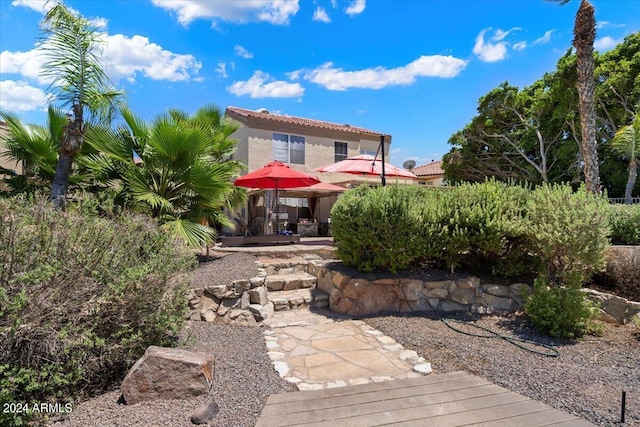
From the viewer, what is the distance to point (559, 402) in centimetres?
313

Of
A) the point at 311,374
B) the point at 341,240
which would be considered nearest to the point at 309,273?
the point at 341,240

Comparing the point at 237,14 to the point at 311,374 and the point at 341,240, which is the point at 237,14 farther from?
the point at 311,374

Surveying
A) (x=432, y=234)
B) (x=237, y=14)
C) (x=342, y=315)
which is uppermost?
(x=237, y=14)

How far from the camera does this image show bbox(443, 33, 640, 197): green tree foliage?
17125 mm

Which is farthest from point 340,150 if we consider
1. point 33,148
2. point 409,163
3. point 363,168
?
point 33,148

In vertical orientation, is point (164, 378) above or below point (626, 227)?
below

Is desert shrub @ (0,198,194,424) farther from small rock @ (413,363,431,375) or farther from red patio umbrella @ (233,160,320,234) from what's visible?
red patio umbrella @ (233,160,320,234)

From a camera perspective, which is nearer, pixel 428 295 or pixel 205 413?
pixel 205 413

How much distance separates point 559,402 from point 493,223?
3248 mm

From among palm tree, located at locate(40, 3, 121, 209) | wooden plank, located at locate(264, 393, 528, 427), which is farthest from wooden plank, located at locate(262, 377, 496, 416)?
palm tree, located at locate(40, 3, 121, 209)

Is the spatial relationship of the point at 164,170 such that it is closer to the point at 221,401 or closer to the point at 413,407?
A: the point at 221,401

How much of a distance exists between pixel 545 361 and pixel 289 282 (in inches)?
196

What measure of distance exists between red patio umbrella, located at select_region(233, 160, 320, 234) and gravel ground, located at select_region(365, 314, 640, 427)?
19.4 feet

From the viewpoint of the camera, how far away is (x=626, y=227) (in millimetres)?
7617
